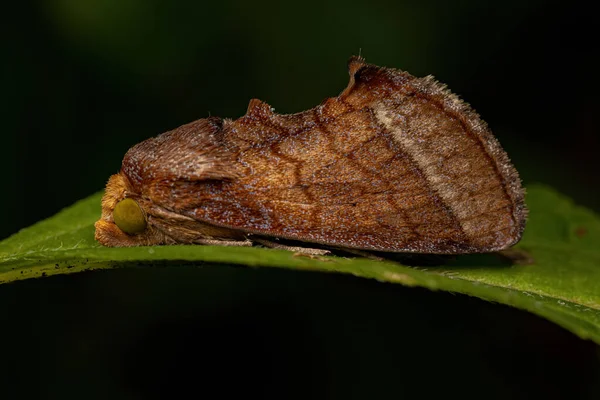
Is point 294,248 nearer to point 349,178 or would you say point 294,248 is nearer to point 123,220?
point 349,178

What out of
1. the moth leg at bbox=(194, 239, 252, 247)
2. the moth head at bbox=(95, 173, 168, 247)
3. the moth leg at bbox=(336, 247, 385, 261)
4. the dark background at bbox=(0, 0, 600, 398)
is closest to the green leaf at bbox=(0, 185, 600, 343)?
the moth head at bbox=(95, 173, 168, 247)

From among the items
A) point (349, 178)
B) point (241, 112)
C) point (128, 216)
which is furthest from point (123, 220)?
point (241, 112)

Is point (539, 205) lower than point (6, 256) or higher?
higher

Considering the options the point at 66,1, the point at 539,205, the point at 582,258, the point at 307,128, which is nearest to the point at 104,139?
the point at 66,1

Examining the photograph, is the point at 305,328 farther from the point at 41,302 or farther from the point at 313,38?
the point at 313,38

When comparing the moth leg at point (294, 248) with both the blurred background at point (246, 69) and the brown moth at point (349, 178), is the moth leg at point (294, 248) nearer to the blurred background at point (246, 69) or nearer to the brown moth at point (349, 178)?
the brown moth at point (349, 178)

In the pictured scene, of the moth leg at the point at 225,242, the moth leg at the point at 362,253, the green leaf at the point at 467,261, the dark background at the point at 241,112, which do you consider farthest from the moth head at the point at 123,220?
the dark background at the point at 241,112
